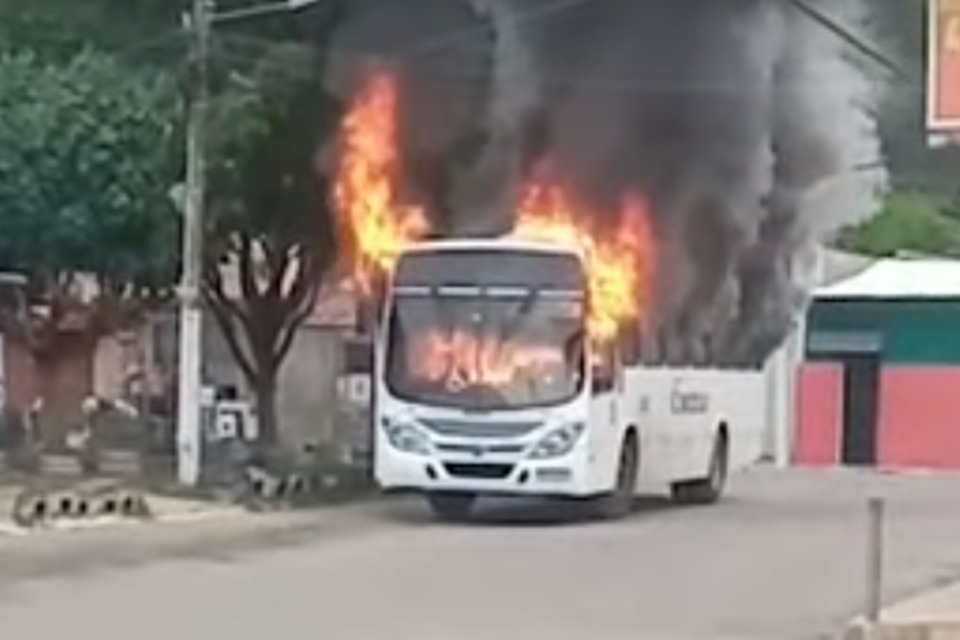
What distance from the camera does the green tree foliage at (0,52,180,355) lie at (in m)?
33.8

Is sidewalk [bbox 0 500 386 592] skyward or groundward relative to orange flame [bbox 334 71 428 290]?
groundward

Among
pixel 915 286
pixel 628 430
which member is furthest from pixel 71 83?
pixel 915 286

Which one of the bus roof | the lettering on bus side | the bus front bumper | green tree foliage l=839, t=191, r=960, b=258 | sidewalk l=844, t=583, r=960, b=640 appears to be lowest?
sidewalk l=844, t=583, r=960, b=640

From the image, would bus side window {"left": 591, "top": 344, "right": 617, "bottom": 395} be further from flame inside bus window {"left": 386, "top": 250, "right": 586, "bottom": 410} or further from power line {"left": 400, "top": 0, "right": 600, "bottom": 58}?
power line {"left": 400, "top": 0, "right": 600, "bottom": 58}

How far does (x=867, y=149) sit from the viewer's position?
41.7 metres

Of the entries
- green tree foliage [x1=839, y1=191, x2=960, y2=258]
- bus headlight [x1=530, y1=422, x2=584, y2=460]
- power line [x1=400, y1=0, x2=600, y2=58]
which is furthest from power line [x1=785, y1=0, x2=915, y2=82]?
green tree foliage [x1=839, y1=191, x2=960, y2=258]

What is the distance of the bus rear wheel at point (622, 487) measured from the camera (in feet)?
99.3

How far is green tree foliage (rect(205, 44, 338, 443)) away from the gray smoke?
1.47 meters

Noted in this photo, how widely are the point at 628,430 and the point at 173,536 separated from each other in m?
6.54

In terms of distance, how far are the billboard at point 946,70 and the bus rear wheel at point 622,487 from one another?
12.0m

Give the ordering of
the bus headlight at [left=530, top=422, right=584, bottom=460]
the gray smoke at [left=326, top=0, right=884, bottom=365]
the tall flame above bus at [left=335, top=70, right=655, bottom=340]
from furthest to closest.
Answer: the gray smoke at [left=326, top=0, right=884, bottom=365] < the tall flame above bus at [left=335, top=70, right=655, bottom=340] < the bus headlight at [left=530, top=422, right=584, bottom=460]

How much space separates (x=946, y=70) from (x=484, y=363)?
10.6 meters

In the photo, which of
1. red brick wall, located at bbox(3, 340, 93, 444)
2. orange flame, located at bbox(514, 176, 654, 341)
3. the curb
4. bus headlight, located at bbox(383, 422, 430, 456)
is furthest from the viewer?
red brick wall, located at bbox(3, 340, 93, 444)

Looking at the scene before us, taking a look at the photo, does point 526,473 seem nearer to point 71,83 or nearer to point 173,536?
point 173,536
